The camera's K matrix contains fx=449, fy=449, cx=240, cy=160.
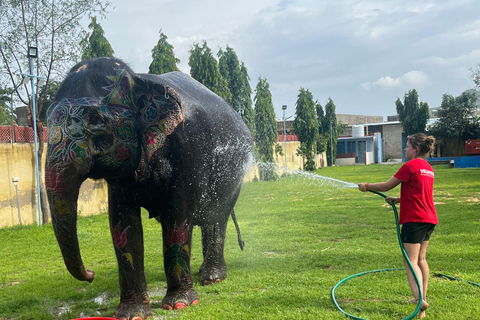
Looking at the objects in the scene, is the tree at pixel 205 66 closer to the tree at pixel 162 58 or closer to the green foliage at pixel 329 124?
the tree at pixel 162 58

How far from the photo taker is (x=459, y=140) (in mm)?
41500

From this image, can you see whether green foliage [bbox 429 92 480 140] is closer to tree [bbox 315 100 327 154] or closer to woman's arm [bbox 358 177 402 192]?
tree [bbox 315 100 327 154]

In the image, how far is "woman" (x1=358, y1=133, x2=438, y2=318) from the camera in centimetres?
391

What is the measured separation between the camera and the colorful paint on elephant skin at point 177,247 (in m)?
4.30

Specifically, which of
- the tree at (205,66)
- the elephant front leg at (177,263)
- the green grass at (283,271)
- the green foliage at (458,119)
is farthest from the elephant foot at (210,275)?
the green foliage at (458,119)

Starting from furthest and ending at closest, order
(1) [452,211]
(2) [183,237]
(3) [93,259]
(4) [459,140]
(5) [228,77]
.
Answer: (4) [459,140] → (5) [228,77] → (1) [452,211] → (3) [93,259] → (2) [183,237]

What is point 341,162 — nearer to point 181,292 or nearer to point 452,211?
point 452,211

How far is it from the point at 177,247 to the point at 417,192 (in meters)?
2.26

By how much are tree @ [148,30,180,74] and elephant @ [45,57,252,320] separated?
35.4ft

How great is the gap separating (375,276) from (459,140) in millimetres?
40921

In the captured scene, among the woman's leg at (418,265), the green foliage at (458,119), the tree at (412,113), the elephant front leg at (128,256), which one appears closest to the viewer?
the woman's leg at (418,265)

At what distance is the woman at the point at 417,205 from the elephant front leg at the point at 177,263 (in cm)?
195

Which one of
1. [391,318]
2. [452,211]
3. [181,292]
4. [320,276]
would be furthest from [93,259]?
[452,211]

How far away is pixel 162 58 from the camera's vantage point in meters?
15.6
